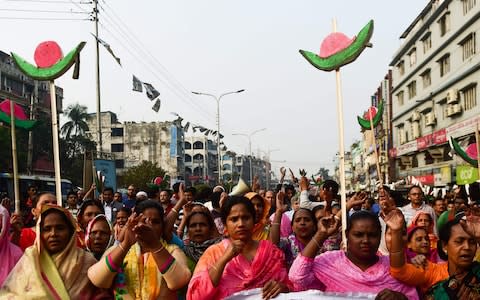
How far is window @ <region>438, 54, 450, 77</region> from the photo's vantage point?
94.9ft

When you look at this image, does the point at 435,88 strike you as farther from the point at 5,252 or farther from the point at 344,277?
the point at 5,252

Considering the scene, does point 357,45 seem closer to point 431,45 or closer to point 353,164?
point 431,45

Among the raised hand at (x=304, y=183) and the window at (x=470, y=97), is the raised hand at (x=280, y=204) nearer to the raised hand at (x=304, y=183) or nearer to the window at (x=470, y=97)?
the raised hand at (x=304, y=183)

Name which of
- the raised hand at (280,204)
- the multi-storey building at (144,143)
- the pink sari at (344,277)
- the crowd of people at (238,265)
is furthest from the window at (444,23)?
the multi-storey building at (144,143)

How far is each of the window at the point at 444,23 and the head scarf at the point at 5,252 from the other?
2924 centimetres

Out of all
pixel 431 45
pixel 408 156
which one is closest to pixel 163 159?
pixel 408 156

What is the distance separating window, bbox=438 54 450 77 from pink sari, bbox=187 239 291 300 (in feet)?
94.1

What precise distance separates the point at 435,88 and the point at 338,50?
28632mm

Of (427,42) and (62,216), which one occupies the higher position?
(427,42)

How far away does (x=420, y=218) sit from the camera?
494 centimetres

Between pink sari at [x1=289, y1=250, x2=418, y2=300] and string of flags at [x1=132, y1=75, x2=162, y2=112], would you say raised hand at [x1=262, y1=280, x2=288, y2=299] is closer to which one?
pink sari at [x1=289, y1=250, x2=418, y2=300]

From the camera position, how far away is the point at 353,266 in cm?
290

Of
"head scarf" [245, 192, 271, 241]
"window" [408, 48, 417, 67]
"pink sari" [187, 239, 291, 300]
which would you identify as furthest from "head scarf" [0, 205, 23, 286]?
"window" [408, 48, 417, 67]

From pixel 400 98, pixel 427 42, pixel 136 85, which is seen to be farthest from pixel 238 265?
pixel 400 98
